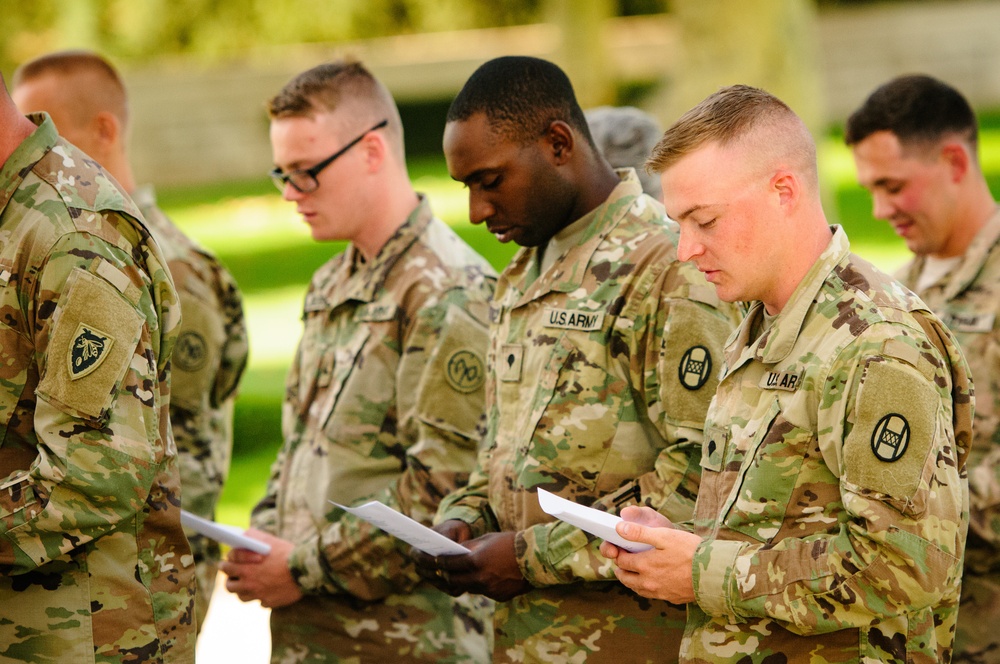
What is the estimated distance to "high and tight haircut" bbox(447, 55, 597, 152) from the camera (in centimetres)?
320

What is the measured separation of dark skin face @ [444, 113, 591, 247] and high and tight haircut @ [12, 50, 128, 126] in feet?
6.90

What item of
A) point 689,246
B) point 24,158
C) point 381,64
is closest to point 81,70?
point 24,158

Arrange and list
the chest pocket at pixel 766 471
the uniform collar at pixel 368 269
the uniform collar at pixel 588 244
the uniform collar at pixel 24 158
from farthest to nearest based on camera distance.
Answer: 1. the uniform collar at pixel 368 269
2. the uniform collar at pixel 588 244
3. the uniform collar at pixel 24 158
4. the chest pocket at pixel 766 471

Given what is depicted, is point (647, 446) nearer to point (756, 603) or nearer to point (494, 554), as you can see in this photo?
point (494, 554)

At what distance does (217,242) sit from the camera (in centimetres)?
1544

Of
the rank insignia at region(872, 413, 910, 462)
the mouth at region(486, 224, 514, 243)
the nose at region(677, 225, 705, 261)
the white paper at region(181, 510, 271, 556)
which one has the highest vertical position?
the nose at region(677, 225, 705, 261)

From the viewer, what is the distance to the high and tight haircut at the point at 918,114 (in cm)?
411

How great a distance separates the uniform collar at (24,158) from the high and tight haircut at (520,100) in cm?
105

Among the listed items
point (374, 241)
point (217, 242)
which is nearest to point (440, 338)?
point (374, 241)

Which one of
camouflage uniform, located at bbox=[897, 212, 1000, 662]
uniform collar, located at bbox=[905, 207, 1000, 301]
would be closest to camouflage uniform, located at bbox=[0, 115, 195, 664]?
camouflage uniform, located at bbox=[897, 212, 1000, 662]

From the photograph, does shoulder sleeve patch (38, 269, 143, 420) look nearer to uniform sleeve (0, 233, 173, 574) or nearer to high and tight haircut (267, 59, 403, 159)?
uniform sleeve (0, 233, 173, 574)

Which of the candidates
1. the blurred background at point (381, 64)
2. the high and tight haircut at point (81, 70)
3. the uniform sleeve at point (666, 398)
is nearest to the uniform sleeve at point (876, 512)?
the uniform sleeve at point (666, 398)

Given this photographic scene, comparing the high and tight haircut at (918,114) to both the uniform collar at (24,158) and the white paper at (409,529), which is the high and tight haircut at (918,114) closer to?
the white paper at (409,529)

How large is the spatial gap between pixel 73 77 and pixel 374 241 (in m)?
1.62
